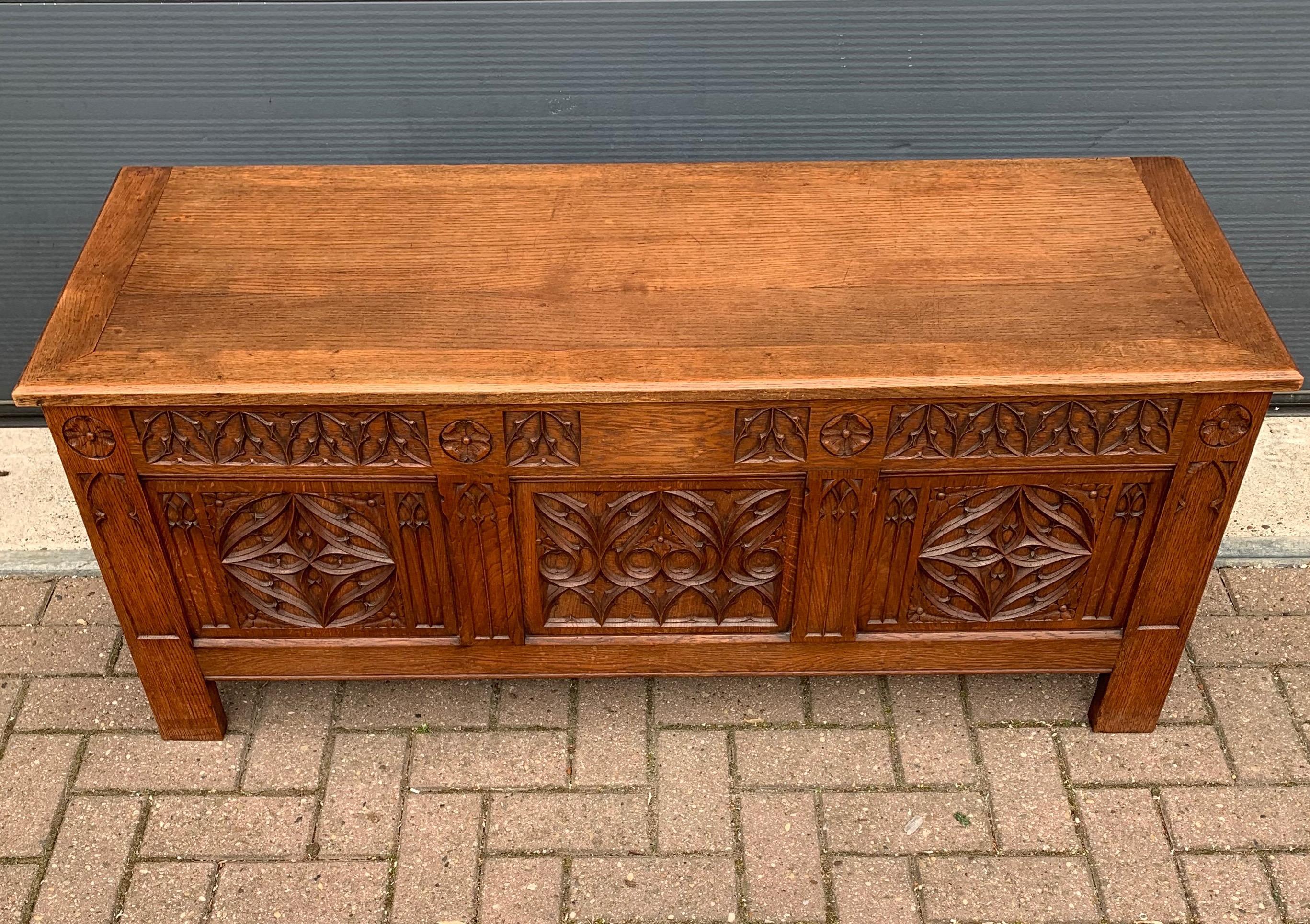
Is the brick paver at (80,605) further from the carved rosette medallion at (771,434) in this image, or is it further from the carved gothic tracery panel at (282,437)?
the carved rosette medallion at (771,434)

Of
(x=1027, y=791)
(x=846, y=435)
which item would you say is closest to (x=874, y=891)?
(x=1027, y=791)

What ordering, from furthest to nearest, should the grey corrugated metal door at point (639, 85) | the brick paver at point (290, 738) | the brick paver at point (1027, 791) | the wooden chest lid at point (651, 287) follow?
1. the grey corrugated metal door at point (639, 85)
2. the brick paver at point (290, 738)
3. the brick paver at point (1027, 791)
4. the wooden chest lid at point (651, 287)

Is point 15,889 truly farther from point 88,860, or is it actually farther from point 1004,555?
point 1004,555

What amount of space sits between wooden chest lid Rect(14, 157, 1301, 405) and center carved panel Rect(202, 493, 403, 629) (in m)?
0.29

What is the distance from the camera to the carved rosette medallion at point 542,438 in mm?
2150

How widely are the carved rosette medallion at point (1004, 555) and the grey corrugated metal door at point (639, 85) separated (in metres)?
1.16

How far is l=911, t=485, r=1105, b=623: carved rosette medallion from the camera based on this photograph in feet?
7.63

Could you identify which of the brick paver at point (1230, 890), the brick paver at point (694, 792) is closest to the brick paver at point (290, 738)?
the brick paver at point (694, 792)

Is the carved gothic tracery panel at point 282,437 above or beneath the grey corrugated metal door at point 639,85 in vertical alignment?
beneath

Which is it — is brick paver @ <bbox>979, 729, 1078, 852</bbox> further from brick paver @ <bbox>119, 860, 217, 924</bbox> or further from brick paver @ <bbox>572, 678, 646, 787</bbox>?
brick paver @ <bbox>119, 860, 217, 924</bbox>

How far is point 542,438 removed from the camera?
218cm

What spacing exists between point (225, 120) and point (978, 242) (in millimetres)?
1869

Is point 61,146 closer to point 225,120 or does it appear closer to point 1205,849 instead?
point 225,120

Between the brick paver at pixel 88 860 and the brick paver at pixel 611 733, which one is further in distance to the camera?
the brick paver at pixel 611 733
